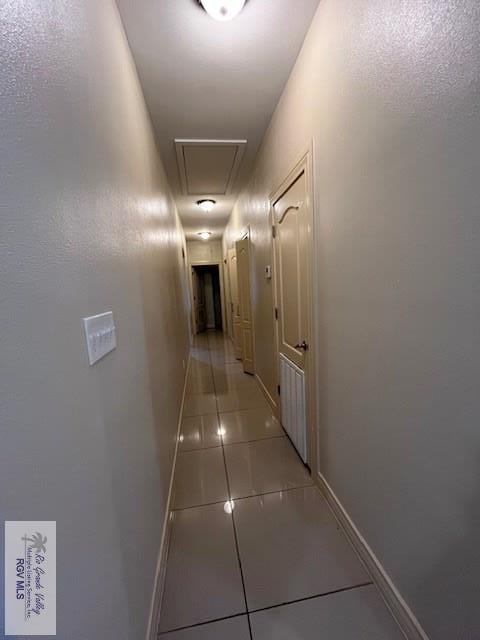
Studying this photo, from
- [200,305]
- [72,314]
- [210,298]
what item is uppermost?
[72,314]

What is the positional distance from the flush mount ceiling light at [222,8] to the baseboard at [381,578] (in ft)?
8.39

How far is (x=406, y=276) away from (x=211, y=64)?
1.72 metres

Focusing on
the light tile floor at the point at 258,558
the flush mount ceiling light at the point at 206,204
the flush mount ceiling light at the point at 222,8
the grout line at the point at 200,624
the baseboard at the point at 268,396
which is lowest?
the grout line at the point at 200,624

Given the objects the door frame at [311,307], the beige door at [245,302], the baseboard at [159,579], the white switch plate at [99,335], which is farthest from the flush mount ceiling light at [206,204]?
the baseboard at [159,579]

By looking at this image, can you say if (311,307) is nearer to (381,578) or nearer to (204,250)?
(381,578)

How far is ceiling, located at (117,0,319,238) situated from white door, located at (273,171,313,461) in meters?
0.69

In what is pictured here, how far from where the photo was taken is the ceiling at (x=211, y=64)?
1.29m

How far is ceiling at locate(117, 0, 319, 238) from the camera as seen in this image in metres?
1.29

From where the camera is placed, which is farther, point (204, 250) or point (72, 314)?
point (204, 250)

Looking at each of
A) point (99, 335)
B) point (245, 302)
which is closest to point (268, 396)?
point (245, 302)

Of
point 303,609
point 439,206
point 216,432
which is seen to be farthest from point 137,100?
point 303,609

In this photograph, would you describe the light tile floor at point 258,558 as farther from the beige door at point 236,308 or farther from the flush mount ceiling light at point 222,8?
the flush mount ceiling light at point 222,8

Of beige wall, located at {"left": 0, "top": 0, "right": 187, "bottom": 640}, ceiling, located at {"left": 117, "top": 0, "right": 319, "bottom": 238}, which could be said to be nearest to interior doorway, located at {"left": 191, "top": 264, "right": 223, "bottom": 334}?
ceiling, located at {"left": 117, "top": 0, "right": 319, "bottom": 238}

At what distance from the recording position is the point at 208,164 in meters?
2.81
